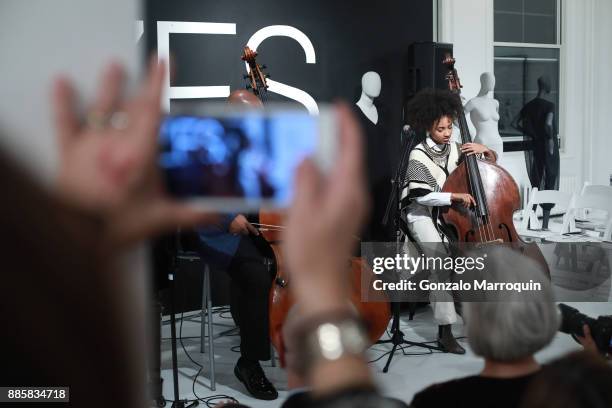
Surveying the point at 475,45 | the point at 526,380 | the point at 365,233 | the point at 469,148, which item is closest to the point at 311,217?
the point at 526,380

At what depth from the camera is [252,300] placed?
345cm

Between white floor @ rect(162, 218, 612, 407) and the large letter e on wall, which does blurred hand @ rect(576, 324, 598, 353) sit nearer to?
white floor @ rect(162, 218, 612, 407)

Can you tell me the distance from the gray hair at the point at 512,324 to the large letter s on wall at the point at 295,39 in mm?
3759

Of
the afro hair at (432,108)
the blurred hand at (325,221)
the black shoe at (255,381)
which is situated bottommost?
the black shoe at (255,381)

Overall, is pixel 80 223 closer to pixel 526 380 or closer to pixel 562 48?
pixel 526 380

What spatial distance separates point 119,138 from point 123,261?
0.13 m

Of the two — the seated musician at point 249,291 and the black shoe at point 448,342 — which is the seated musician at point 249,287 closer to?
the seated musician at point 249,291

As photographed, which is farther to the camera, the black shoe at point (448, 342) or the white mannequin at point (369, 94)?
the white mannequin at point (369, 94)

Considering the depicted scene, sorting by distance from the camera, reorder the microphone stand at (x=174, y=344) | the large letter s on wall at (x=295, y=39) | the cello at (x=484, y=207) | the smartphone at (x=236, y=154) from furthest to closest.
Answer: the large letter s on wall at (x=295, y=39) < the cello at (x=484, y=207) < the microphone stand at (x=174, y=344) < the smartphone at (x=236, y=154)

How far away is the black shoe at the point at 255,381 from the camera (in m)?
3.40

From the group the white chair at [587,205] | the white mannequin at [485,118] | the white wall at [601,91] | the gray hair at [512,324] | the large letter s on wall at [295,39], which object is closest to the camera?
the gray hair at [512,324]

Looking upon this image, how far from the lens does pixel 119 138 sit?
1.68ft

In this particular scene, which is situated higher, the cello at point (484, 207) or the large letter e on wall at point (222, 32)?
the large letter e on wall at point (222, 32)

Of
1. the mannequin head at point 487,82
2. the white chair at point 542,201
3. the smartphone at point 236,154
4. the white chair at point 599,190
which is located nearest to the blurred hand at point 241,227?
the smartphone at point 236,154
